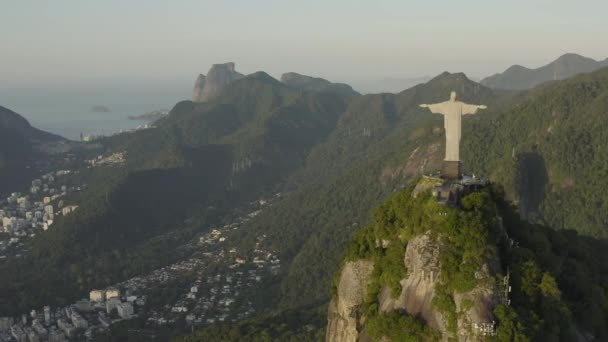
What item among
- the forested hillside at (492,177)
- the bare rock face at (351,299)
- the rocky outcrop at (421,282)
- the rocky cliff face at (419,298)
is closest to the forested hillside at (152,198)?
the forested hillside at (492,177)

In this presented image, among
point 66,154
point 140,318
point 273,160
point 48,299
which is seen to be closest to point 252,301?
point 140,318

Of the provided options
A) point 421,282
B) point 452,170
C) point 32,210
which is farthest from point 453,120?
point 32,210

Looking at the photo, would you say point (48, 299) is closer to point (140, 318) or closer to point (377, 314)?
point (140, 318)

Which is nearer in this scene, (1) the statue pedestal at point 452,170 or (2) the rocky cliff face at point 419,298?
(2) the rocky cliff face at point 419,298

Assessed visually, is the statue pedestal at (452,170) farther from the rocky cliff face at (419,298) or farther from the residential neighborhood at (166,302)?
the residential neighborhood at (166,302)

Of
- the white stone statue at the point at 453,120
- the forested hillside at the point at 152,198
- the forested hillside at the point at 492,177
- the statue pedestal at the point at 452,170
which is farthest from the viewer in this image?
the forested hillside at the point at 152,198

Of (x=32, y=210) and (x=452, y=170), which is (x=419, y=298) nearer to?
(x=452, y=170)

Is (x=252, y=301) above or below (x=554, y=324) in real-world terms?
below

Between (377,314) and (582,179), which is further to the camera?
(582,179)
